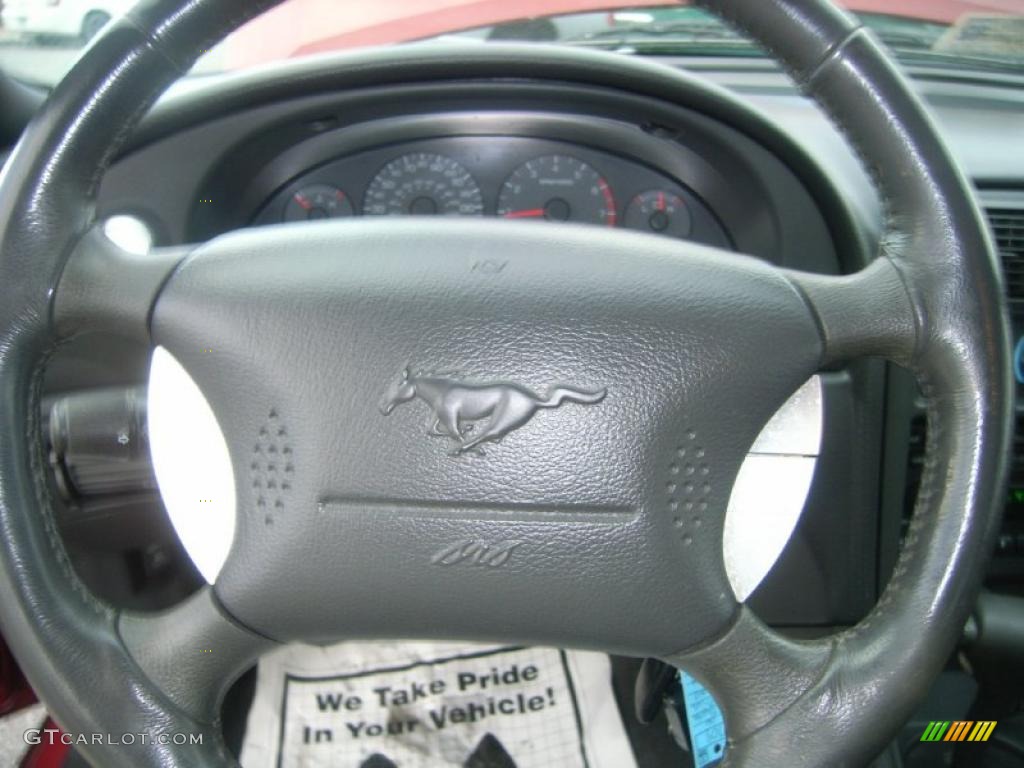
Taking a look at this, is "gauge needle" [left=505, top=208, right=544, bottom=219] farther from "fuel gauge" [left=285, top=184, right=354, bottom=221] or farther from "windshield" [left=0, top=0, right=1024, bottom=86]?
"windshield" [left=0, top=0, right=1024, bottom=86]

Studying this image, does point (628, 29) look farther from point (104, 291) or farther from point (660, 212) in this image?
point (104, 291)

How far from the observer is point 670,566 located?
76 centimetres

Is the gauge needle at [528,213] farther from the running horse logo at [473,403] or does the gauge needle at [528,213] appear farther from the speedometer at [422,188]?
the running horse logo at [473,403]

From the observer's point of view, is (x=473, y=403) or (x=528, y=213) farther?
(x=528, y=213)

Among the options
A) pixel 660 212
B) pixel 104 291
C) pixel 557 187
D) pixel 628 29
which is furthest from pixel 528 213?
pixel 104 291

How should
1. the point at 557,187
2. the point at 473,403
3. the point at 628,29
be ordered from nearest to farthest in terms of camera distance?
1. the point at 473,403
2. the point at 557,187
3. the point at 628,29

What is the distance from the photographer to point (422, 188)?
4.41 feet

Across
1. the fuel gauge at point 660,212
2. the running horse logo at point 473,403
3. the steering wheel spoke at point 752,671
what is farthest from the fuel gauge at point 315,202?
the steering wheel spoke at point 752,671

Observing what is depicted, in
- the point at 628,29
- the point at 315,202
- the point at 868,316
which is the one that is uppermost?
the point at 628,29

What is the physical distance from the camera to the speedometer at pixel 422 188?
134cm

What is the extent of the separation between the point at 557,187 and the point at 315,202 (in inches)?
11.7

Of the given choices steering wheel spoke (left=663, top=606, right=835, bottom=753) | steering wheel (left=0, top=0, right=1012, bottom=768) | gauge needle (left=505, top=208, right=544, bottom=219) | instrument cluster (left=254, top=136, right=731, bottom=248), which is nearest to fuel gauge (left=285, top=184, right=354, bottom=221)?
instrument cluster (left=254, top=136, right=731, bottom=248)

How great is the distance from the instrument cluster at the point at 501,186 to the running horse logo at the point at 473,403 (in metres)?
0.61

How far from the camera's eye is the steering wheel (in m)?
0.74
